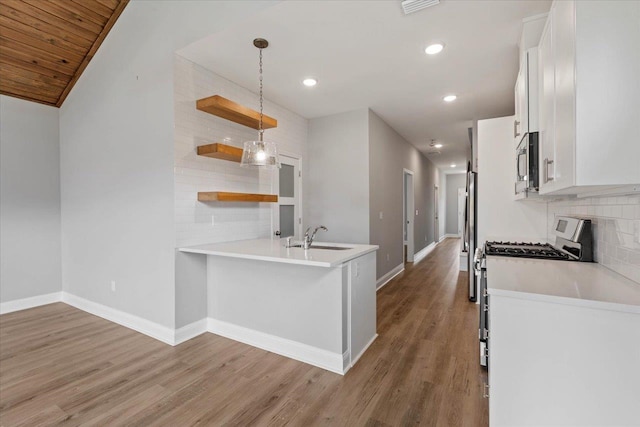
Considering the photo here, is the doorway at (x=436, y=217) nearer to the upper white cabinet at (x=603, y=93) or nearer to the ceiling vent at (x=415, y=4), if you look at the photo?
the ceiling vent at (x=415, y=4)

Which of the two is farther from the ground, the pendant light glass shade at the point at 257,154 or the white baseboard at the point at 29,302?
the pendant light glass shade at the point at 257,154

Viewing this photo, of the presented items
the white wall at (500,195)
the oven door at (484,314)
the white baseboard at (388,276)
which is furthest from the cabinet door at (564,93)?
the white baseboard at (388,276)

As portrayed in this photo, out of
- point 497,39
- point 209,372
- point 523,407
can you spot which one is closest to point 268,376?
point 209,372

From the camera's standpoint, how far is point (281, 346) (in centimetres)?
275

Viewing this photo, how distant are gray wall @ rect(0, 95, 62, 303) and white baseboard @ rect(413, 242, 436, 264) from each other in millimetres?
6689

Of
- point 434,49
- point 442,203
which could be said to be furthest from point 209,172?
point 442,203

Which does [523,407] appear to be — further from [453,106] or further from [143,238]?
[453,106]

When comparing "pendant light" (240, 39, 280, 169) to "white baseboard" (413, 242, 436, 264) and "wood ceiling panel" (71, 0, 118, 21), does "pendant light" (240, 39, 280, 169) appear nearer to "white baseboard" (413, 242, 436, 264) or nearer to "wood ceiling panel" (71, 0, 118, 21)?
"wood ceiling panel" (71, 0, 118, 21)

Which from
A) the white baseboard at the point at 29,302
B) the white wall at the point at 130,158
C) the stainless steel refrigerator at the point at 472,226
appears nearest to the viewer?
the white wall at the point at 130,158

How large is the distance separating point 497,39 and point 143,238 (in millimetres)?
3824

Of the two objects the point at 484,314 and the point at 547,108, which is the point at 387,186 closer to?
the point at 484,314

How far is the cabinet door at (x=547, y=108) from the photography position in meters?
1.60

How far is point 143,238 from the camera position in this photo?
127 inches

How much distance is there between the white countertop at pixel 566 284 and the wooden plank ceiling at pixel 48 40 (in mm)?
4472
